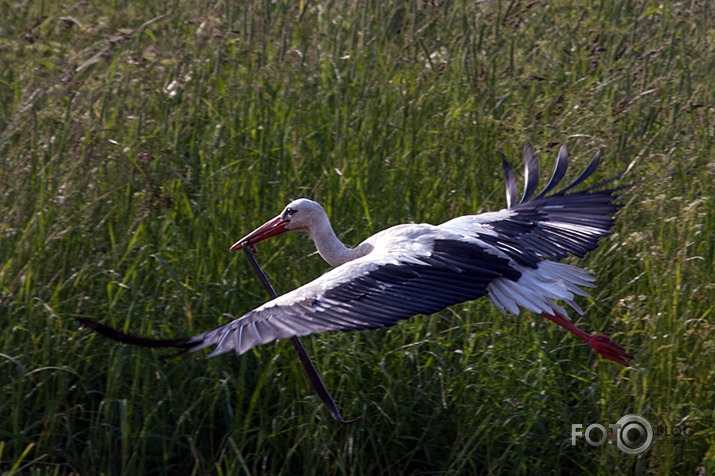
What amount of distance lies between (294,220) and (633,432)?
5.66ft

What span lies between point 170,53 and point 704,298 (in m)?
3.25

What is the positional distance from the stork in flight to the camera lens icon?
24 centimetres

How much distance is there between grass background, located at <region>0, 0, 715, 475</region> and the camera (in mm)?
3449

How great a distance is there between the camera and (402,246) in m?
3.48

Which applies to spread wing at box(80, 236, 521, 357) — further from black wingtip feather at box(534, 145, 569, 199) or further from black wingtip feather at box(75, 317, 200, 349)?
black wingtip feather at box(534, 145, 569, 199)

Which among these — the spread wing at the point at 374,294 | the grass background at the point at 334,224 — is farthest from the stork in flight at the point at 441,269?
the grass background at the point at 334,224

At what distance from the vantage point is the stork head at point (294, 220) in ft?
12.2

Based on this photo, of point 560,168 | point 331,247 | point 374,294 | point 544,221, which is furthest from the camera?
point 560,168

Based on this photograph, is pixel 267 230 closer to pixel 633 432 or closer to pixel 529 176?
pixel 529 176

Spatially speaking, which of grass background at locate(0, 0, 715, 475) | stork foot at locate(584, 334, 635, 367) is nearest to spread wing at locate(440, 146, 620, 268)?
grass background at locate(0, 0, 715, 475)

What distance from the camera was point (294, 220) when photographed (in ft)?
12.3

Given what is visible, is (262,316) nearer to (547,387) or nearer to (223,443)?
(223,443)

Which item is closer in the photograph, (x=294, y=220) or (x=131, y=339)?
(x=131, y=339)

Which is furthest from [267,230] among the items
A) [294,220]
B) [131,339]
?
[131,339]
